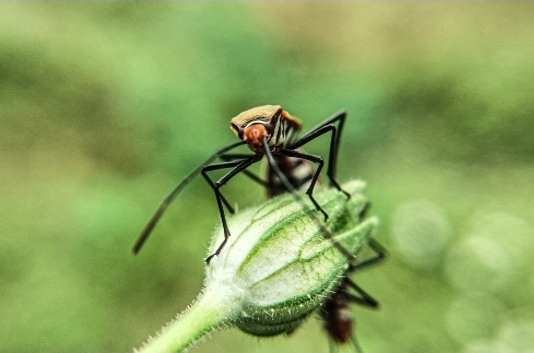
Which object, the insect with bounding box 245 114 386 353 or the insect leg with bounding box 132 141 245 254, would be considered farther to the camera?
the insect with bounding box 245 114 386 353

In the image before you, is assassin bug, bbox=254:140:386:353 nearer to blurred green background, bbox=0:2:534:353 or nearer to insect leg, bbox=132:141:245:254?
blurred green background, bbox=0:2:534:353

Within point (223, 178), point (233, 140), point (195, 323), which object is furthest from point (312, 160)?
point (233, 140)

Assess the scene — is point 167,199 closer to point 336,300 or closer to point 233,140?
point 336,300

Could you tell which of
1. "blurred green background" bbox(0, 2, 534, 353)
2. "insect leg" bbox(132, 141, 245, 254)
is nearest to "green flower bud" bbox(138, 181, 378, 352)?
"insect leg" bbox(132, 141, 245, 254)

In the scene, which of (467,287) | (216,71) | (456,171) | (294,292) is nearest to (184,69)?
(216,71)

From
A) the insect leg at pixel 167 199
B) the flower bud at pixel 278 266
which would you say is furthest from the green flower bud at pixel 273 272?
the insect leg at pixel 167 199
